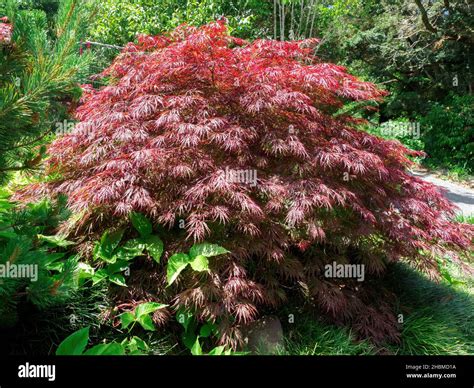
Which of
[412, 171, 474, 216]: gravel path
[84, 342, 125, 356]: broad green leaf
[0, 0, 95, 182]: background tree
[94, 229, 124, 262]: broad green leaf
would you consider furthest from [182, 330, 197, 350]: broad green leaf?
[412, 171, 474, 216]: gravel path

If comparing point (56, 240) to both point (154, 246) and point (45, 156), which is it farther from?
point (45, 156)

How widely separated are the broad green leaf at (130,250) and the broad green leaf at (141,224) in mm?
68

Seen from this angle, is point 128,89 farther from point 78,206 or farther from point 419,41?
point 419,41

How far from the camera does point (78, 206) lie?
8.27 ft

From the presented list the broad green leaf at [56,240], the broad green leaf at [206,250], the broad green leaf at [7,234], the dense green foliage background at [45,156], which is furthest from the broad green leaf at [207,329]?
the broad green leaf at [7,234]

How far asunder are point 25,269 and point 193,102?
4.82ft

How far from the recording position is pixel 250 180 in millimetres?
2617

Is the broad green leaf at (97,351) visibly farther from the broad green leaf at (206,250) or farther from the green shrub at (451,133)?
the green shrub at (451,133)

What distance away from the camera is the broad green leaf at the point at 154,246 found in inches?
101

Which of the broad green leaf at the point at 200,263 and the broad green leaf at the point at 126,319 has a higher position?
the broad green leaf at the point at 200,263

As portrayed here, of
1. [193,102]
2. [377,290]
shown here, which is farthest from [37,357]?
[377,290]

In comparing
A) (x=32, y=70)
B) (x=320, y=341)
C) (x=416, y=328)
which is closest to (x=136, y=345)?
(x=320, y=341)

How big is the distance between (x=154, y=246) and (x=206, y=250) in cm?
39

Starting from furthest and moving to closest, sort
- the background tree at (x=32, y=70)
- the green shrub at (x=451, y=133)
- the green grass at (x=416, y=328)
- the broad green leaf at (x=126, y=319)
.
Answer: the green shrub at (x=451, y=133)
the green grass at (x=416, y=328)
the broad green leaf at (x=126, y=319)
the background tree at (x=32, y=70)
